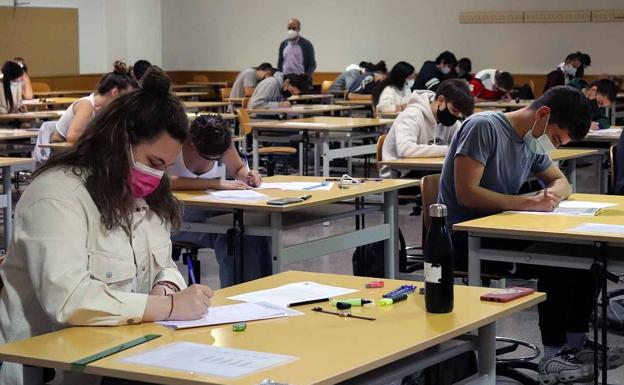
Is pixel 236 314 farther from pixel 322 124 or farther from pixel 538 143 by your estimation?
pixel 322 124

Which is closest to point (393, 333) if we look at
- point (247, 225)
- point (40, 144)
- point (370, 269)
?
point (247, 225)

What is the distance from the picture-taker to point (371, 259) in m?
5.30

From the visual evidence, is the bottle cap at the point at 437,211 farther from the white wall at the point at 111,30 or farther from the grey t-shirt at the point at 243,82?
the white wall at the point at 111,30

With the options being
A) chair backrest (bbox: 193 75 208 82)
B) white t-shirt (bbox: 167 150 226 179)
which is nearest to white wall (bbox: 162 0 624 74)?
chair backrest (bbox: 193 75 208 82)

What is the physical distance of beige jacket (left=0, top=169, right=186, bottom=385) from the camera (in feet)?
8.09

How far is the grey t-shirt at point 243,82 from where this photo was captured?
14164 millimetres

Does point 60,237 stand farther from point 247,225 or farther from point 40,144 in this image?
point 40,144

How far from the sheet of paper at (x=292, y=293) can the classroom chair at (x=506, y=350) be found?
1253 mm

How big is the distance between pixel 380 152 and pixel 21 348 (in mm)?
4564

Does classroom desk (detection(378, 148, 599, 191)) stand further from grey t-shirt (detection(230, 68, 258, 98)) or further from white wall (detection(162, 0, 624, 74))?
white wall (detection(162, 0, 624, 74))

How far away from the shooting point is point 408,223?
27.4 ft

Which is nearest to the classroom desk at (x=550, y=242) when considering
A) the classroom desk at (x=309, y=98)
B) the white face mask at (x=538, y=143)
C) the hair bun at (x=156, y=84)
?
the white face mask at (x=538, y=143)

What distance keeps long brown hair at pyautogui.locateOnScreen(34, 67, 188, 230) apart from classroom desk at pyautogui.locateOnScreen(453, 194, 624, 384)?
→ 1601 mm

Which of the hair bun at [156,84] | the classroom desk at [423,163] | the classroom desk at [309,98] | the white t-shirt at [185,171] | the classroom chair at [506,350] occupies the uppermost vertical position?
the hair bun at [156,84]
